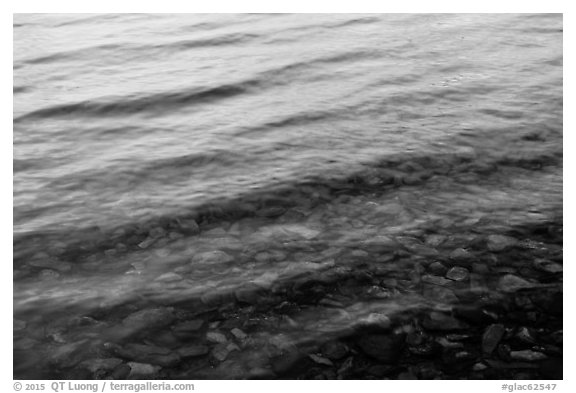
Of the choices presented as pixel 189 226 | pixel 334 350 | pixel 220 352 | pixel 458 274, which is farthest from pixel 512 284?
pixel 189 226

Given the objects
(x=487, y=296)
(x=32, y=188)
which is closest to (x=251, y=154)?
(x=32, y=188)

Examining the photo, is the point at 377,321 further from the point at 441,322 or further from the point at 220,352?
the point at 220,352

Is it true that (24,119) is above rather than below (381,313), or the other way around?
above

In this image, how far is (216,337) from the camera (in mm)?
6703

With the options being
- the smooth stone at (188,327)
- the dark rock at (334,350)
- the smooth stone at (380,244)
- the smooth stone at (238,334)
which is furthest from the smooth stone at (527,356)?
the smooth stone at (188,327)

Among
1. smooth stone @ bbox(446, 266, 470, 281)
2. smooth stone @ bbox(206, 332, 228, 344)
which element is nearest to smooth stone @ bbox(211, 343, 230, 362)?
smooth stone @ bbox(206, 332, 228, 344)

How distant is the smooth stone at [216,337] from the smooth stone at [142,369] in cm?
69

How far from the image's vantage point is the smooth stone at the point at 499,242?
320 inches

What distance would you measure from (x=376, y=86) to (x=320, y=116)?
2515 mm

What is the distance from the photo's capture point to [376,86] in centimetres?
1484

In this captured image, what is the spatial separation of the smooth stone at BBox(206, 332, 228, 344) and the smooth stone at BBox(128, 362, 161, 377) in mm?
689

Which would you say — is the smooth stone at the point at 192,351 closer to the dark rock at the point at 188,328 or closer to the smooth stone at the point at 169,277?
the dark rock at the point at 188,328

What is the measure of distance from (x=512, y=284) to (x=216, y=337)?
397 centimetres
